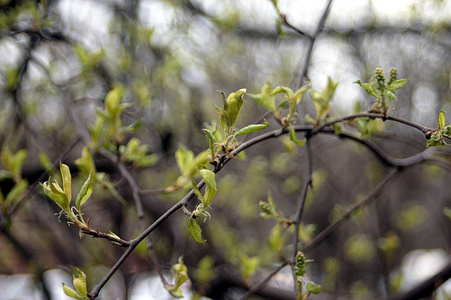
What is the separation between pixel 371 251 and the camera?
9.61ft

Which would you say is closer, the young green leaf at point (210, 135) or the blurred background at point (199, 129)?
the young green leaf at point (210, 135)

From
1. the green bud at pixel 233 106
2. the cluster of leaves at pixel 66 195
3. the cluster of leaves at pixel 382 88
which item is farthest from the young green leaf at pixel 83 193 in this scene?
the cluster of leaves at pixel 382 88

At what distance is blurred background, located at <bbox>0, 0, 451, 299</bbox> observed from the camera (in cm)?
186

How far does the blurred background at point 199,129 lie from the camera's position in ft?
6.09

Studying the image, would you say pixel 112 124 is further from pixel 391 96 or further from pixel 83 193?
pixel 391 96

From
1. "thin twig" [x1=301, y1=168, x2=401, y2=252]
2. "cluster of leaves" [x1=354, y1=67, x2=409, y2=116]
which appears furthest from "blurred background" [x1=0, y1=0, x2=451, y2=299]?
"cluster of leaves" [x1=354, y1=67, x2=409, y2=116]

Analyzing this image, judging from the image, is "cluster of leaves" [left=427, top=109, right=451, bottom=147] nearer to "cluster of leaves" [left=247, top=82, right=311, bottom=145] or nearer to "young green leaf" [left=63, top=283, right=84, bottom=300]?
"cluster of leaves" [left=247, top=82, right=311, bottom=145]

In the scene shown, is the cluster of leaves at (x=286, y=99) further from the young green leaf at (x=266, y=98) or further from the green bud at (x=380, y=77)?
the green bud at (x=380, y=77)

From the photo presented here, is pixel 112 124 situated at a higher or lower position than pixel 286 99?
higher

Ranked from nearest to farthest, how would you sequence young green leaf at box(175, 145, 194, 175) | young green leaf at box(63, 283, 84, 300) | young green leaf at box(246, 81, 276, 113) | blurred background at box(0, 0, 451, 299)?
young green leaf at box(63, 283, 84, 300) → young green leaf at box(246, 81, 276, 113) → young green leaf at box(175, 145, 194, 175) → blurred background at box(0, 0, 451, 299)

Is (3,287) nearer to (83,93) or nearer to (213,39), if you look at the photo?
(83,93)

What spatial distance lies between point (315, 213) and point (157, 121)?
1708mm

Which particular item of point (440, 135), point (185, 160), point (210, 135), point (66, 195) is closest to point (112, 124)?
point (185, 160)

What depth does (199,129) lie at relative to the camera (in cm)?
230
